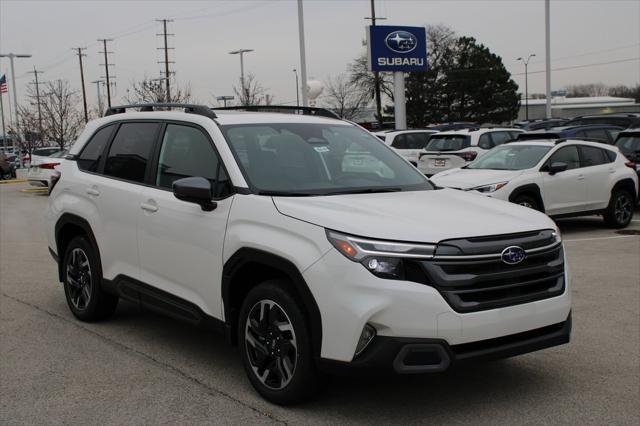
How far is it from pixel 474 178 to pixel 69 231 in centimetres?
729

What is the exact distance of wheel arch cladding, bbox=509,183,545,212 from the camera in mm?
11695

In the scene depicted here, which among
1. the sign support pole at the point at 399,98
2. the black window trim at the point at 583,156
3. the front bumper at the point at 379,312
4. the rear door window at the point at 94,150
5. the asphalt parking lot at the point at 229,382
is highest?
the sign support pole at the point at 399,98

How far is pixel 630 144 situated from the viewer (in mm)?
15219

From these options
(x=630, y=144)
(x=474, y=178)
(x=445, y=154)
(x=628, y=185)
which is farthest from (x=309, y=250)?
Result: (x=445, y=154)

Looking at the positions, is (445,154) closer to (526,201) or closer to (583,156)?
(583,156)

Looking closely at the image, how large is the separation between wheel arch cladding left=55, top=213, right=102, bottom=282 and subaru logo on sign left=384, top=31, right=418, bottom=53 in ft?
78.6

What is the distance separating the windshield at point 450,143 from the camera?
696 inches

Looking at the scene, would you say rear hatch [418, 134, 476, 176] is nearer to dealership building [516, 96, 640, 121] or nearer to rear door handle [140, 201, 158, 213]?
rear door handle [140, 201, 158, 213]

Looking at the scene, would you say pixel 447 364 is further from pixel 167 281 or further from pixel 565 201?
pixel 565 201

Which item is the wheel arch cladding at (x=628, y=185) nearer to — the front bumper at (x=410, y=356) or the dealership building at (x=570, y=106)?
the front bumper at (x=410, y=356)

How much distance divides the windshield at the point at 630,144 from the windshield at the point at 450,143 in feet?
12.0

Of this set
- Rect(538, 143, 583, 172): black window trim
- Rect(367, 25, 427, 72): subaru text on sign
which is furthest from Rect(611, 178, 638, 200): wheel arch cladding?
Rect(367, 25, 427, 72): subaru text on sign

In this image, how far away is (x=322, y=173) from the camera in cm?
485

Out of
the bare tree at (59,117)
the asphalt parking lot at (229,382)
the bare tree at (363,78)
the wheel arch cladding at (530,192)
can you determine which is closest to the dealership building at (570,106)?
the bare tree at (363,78)
